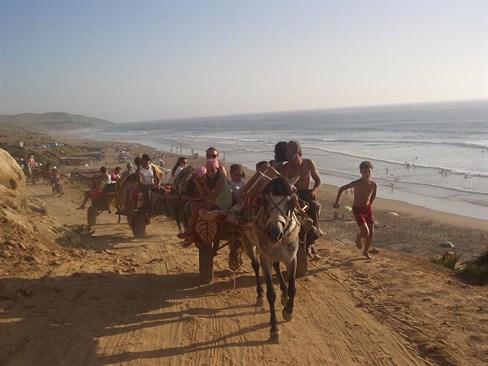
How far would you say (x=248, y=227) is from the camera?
6148 mm

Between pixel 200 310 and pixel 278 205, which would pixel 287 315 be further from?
pixel 278 205

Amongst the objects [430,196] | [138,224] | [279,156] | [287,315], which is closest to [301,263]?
[287,315]

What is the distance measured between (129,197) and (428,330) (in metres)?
8.26

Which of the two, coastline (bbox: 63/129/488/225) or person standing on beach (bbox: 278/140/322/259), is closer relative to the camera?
person standing on beach (bbox: 278/140/322/259)

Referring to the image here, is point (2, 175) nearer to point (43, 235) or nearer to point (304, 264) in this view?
point (43, 235)

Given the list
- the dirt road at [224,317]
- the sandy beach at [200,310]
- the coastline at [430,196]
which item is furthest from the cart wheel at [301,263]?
the coastline at [430,196]

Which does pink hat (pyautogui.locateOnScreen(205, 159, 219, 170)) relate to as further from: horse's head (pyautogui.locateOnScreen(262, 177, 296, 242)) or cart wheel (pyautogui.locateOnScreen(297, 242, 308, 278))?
cart wheel (pyautogui.locateOnScreen(297, 242, 308, 278))

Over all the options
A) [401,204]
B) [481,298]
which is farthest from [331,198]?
[481,298]

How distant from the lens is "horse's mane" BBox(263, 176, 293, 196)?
5414 millimetres

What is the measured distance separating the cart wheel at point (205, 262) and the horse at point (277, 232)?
1.56 metres

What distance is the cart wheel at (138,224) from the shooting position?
11711 millimetres

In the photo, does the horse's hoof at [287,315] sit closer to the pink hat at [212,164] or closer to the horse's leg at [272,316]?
the horse's leg at [272,316]

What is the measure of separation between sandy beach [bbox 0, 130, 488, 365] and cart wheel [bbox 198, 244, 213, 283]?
0.24 meters

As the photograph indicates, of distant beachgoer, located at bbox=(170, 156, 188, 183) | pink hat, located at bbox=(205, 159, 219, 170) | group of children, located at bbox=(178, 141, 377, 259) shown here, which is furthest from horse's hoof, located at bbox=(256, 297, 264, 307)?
distant beachgoer, located at bbox=(170, 156, 188, 183)
